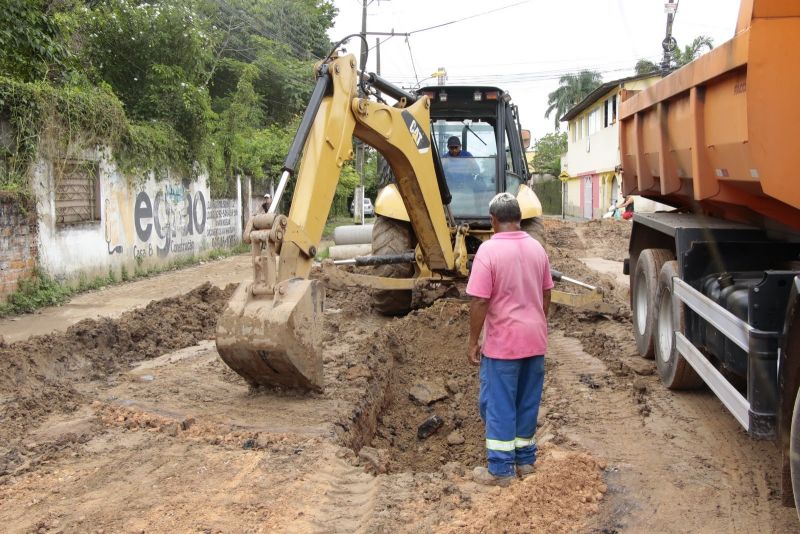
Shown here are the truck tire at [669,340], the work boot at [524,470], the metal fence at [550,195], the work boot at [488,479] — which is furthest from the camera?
the metal fence at [550,195]

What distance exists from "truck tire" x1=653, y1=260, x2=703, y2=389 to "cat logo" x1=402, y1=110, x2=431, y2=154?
102 inches

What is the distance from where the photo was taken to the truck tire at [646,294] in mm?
6805

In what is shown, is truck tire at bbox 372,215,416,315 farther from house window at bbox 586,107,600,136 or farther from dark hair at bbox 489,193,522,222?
house window at bbox 586,107,600,136

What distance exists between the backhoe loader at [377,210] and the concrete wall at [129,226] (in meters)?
5.61

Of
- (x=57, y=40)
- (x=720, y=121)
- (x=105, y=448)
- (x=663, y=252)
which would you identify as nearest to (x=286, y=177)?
(x=105, y=448)

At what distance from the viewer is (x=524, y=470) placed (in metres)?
4.64

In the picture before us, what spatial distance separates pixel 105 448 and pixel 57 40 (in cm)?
937

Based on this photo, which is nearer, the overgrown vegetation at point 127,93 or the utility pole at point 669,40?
the overgrown vegetation at point 127,93

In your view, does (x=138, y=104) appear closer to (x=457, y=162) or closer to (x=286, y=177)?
(x=457, y=162)

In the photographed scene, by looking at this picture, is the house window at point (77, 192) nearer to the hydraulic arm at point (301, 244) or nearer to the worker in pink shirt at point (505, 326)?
the hydraulic arm at point (301, 244)

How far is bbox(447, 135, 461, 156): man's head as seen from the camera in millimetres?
9562

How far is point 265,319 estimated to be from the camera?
5.21m

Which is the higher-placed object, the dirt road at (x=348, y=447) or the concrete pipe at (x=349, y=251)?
the concrete pipe at (x=349, y=251)

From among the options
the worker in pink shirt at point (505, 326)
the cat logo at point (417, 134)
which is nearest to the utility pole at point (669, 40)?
the cat logo at point (417, 134)
